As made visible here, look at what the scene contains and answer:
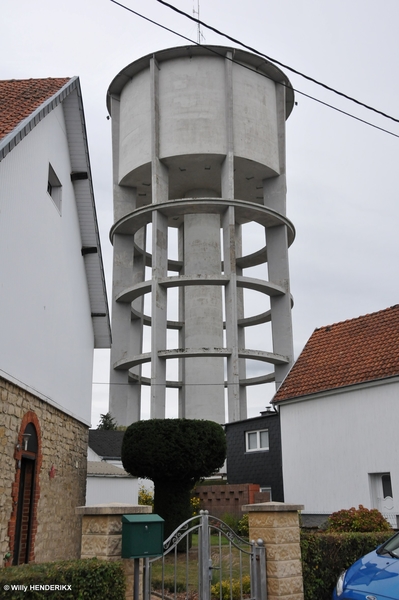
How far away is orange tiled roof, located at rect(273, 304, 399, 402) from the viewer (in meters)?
17.5

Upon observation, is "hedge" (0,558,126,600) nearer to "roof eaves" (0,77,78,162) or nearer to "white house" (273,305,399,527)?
"roof eaves" (0,77,78,162)

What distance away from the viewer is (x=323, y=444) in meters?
18.4

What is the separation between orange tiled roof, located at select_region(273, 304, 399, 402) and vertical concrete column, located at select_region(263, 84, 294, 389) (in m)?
12.0

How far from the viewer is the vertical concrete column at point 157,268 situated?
31.2 m

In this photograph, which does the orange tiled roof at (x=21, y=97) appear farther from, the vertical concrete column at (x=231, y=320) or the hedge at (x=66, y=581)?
the vertical concrete column at (x=231, y=320)

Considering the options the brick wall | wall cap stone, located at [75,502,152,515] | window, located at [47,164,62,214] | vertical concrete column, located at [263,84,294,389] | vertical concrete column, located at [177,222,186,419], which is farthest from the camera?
vertical concrete column, located at [177,222,186,419]

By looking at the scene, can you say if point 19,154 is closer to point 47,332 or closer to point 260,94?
point 47,332

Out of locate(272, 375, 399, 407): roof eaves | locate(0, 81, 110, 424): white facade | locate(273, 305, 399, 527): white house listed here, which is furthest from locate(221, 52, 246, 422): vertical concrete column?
locate(0, 81, 110, 424): white facade

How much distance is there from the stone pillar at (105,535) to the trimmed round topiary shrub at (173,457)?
9.59 metres

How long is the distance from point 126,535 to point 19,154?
7190 mm

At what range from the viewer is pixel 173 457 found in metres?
17.5

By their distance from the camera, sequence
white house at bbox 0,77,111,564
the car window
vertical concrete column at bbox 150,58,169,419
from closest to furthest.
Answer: the car window → white house at bbox 0,77,111,564 → vertical concrete column at bbox 150,58,169,419

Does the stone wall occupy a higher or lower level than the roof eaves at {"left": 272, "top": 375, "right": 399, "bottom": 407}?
lower

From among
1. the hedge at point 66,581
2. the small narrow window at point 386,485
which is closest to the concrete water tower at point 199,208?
the small narrow window at point 386,485
